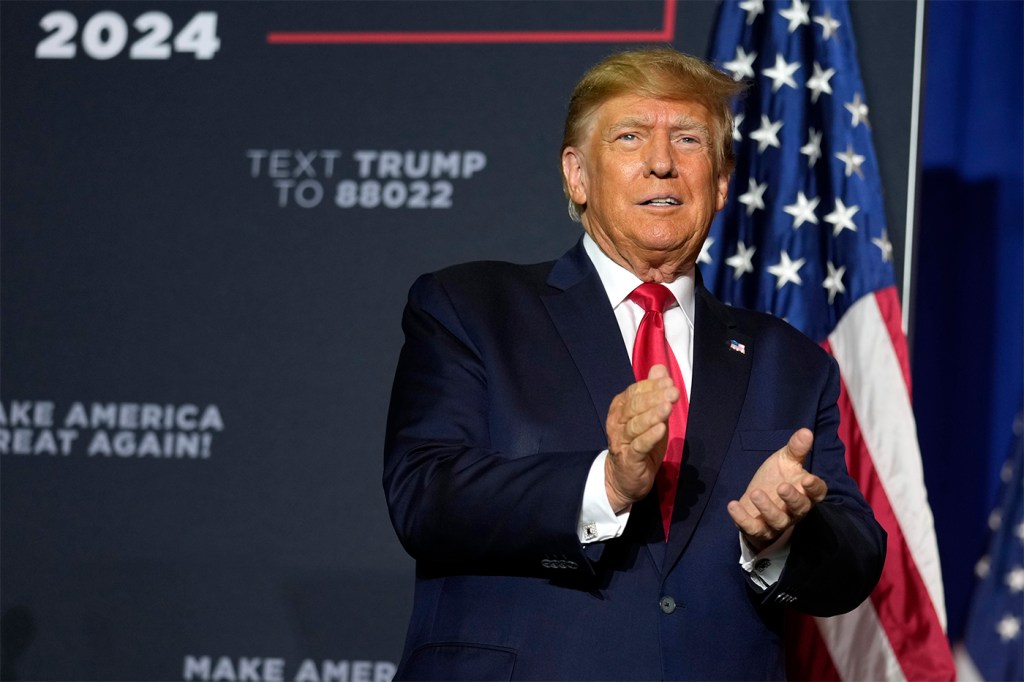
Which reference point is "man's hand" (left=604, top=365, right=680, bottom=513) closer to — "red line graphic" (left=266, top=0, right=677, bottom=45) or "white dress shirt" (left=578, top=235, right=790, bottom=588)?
"white dress shirt" (left=578, top=235, right=790, bottom=588)

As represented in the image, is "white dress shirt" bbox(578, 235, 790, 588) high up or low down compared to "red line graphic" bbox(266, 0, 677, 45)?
down

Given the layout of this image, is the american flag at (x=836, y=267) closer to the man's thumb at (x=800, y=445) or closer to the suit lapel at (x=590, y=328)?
the suit lapel at (x=590, y=328)

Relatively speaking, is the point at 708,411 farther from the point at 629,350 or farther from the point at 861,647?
the point at 861,647

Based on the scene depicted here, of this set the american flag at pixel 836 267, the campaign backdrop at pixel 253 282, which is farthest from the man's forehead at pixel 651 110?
the campaign backdrop at pixel 253 282

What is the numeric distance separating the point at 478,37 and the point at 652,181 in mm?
1733

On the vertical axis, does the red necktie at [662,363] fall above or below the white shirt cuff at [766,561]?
above

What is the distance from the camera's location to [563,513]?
1.57m

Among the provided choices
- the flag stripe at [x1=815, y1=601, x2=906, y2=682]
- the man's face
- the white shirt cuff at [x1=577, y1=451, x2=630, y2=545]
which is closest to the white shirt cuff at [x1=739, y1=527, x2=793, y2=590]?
the white shirt cuff at [x1=577, y1=451, x2=630, y2=545]

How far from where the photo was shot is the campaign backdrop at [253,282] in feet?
11.3

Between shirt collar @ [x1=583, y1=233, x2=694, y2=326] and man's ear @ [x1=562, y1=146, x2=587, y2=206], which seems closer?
shirt collar @ [x1=583, y1=233, x2=694, y2=326]

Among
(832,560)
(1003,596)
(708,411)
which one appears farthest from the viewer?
(1003,596)

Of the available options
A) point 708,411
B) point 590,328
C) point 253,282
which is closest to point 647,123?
point 590,328

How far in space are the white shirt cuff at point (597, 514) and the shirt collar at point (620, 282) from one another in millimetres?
425

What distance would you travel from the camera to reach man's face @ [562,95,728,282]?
199 cm
